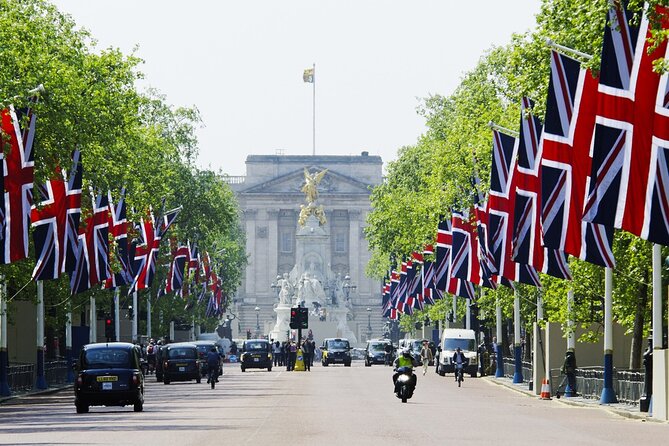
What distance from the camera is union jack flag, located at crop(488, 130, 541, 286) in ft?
167

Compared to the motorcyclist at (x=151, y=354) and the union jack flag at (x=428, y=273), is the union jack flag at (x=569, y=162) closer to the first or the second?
the union jack flag at (x=428, y=273)

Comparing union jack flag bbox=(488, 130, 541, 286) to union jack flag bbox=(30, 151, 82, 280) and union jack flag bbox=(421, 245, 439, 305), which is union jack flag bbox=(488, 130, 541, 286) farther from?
union jack flag bbox=(421, 245, 439, 305)

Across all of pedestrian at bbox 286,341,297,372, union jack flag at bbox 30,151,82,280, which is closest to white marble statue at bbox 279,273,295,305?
pedestrian at bbox 286,341,297,372

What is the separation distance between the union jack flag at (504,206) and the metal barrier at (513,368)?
54.5 feet

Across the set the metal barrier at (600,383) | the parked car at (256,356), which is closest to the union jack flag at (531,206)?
the metal barrier at (600,383)

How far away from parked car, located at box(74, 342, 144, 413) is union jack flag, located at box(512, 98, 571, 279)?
10186 millimetres

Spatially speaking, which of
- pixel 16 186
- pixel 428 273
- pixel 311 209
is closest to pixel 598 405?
pixel 16 186

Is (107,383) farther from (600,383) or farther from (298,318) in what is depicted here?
(298,318)

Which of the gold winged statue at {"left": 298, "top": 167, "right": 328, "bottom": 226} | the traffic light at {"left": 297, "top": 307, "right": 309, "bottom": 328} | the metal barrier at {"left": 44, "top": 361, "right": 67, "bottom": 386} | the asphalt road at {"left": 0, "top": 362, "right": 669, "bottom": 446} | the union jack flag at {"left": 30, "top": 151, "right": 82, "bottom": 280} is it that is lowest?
the metal barrier at {"left": 44, "top": 361, "right": 67, "bottom": 386}

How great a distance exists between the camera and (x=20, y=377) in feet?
209

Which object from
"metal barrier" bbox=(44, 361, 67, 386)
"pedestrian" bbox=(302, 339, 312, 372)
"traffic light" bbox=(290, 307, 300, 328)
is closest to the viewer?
"metal barrier" bbox=(44, 361, 67, 386)

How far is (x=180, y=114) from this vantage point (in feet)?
357

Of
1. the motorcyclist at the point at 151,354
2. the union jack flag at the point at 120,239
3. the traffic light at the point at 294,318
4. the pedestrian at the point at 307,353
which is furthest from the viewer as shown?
the traffic light at the point at 294,318

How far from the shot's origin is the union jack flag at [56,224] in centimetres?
5275
